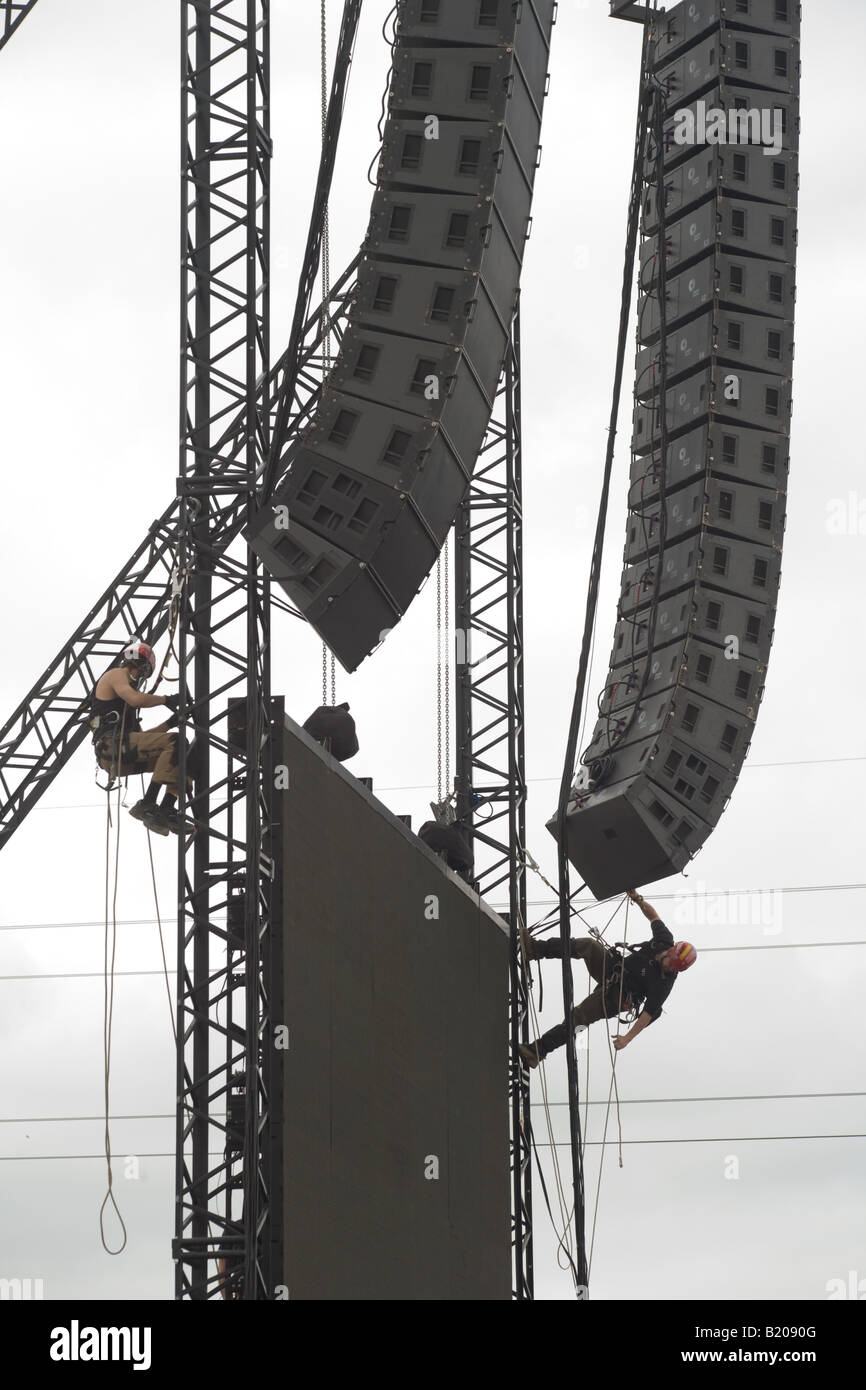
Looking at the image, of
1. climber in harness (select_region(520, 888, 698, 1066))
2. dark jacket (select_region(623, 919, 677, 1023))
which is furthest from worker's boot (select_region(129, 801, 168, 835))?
dark jacket (select_region(623, 919, 677, 1023))

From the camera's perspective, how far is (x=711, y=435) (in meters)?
20.2

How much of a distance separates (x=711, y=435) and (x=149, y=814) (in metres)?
7.64

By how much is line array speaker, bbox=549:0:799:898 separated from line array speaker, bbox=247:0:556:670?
499 centimetres

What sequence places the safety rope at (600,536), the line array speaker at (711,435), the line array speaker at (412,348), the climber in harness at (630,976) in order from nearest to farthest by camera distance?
the line array speaker at (412,348), the safety rope at (600,536), the line array speaker at (711,435), the climber in harness at (630,976)

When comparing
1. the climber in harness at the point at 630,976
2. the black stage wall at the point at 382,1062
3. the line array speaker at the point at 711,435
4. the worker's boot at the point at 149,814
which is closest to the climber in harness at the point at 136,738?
the worker's boot at the point at 149,814

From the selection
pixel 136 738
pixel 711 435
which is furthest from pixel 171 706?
pixel 711 435

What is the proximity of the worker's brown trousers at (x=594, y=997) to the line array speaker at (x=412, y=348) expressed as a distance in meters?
7.62

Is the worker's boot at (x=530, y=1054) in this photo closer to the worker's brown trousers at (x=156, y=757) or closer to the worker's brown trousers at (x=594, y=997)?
the worker's brown trousers at (x=594, y=997)

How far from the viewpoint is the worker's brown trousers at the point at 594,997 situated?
864 inches

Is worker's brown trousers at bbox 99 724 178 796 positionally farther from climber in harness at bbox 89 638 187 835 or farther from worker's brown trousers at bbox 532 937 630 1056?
worker's brown trousers at bbox 532 937 630 1056

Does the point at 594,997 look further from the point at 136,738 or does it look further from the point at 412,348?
the point at 412,348

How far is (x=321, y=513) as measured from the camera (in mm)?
14883
